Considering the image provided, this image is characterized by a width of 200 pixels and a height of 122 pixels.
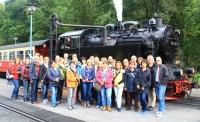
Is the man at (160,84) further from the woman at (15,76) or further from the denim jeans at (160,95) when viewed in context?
the woman at (15,76)

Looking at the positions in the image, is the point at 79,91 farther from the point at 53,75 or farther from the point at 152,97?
the point at 152,97

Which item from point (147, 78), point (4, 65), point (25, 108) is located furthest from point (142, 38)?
point (4, 65)

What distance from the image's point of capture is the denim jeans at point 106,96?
12.9m

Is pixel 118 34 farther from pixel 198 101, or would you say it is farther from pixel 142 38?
pixel 198 101

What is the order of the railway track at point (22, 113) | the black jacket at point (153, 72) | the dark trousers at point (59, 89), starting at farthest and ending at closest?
the dark trousers at point (59, 89), the black jacket at point (153, 72), the railway track at point (22, 113)

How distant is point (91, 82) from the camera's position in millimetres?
13773

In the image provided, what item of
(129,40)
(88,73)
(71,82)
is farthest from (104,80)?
(129,40)

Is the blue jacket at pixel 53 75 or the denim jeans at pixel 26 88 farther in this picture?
the denim jeans at pixel 26 88

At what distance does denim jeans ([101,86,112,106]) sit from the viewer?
12.9 m

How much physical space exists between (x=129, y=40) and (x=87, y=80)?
3.09 metres

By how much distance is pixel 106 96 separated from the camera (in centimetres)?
1302

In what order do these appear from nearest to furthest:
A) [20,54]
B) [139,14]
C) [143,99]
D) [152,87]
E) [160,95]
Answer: [160,95], [143,99], [152,87], [20,54], [139,14]

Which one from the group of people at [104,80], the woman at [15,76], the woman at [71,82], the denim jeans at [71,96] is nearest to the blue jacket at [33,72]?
the group of people at [104,80]

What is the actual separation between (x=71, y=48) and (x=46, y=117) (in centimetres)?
771
